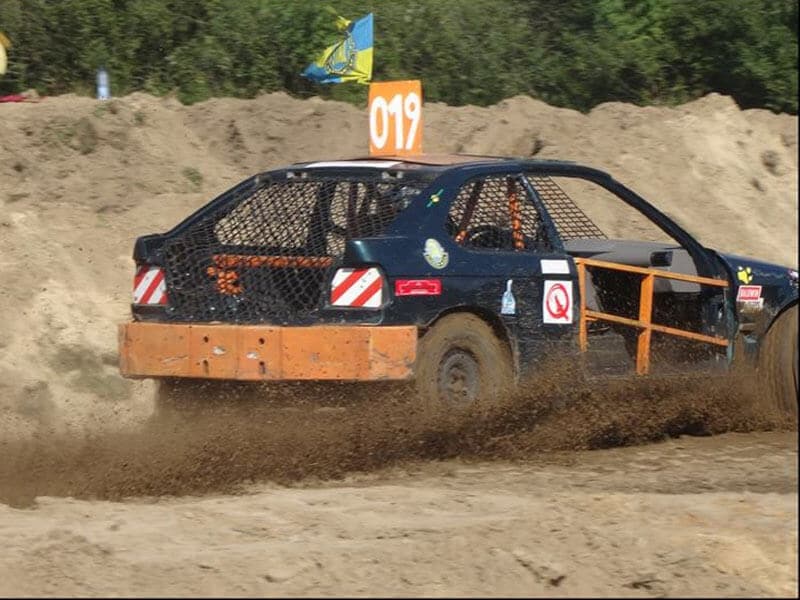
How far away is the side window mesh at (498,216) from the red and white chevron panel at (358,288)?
0.85 m

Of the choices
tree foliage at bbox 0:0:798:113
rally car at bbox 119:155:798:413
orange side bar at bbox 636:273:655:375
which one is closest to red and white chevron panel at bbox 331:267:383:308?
rally car at bbox 119:155:798:413

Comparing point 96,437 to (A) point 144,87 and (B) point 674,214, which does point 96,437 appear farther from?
(A) point 144,87

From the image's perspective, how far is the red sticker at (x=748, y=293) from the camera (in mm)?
9344

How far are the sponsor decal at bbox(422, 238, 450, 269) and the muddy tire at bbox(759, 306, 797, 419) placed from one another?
2.40m

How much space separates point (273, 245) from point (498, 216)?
1252mm

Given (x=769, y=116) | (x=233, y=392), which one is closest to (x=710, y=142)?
(x=769, y=116)

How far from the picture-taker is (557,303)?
28.0ft

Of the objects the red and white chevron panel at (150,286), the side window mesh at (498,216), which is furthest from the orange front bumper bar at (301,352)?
the side window mesh at (498,216)

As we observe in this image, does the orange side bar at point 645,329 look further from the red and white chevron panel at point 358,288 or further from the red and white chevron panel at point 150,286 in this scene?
the red and white chevron panel at point 150,286

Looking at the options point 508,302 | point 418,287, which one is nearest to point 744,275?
point 508,302

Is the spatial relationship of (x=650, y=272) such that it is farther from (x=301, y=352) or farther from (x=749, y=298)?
(x=301, y=352)

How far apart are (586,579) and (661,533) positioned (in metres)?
0.57

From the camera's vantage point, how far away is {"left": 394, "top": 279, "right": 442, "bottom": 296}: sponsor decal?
310 inches

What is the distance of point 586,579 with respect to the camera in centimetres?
551
